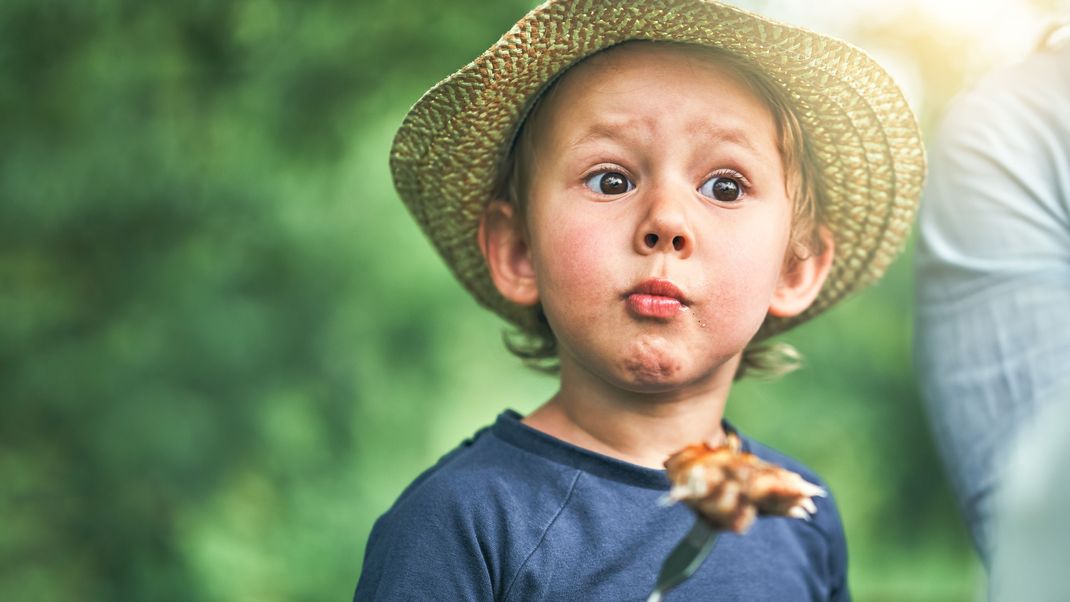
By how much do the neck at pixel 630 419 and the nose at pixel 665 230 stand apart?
23cm

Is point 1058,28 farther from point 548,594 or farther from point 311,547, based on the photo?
point 311,547

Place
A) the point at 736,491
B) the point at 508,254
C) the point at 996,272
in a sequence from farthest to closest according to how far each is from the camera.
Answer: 1. the point at 996,272
2. the point at 508,254
3. the point at 736,491

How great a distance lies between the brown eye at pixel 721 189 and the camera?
1659 mm

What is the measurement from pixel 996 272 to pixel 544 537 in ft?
3.13

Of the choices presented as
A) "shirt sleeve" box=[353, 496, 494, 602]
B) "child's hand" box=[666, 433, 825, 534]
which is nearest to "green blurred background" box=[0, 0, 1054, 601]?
"shirt sleeve" box=[353, 496, 494, 602]

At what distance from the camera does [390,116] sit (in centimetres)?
285

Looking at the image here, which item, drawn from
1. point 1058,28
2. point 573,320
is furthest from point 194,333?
point 1058,28

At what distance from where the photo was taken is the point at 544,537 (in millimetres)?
1629

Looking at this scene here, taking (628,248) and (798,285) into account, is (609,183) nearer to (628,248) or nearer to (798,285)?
(628,248)

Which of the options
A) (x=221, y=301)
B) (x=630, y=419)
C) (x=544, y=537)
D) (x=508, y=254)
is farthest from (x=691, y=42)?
(x=221, y=301)

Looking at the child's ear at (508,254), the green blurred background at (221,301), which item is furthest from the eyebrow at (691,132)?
the green blurred background at (221,301)

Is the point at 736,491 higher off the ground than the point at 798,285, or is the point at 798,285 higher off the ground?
the point at 798,285

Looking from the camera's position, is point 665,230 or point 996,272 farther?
point 996,272

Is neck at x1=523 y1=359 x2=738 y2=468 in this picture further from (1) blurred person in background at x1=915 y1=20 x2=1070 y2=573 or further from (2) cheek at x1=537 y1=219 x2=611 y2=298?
(1) blurred person in background at x1=915 y1=20 x2=1070 y2=573
